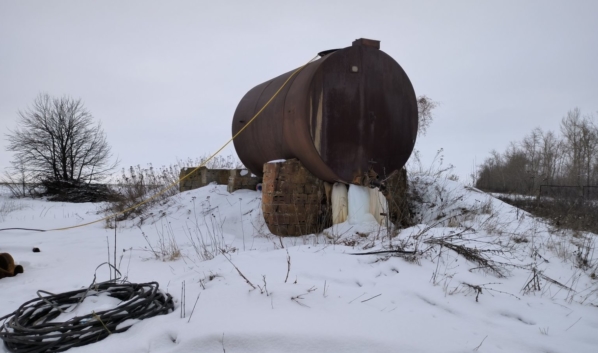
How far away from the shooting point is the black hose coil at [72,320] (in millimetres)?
2371

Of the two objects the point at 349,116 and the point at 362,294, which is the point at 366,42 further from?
the point at 362,294

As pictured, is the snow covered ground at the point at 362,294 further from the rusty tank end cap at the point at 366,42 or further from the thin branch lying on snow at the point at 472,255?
the rusty tank end cap at the point at 366,42

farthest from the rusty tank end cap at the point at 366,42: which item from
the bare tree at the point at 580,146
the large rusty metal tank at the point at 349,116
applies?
the bare tree at the point at 580,146

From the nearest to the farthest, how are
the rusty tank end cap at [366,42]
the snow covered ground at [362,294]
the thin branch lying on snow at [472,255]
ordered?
1. the snow covered ground at [362,294]
2. the thin branch lying on snow at [472,255]
3. the rusty tank end cap at [366,42]

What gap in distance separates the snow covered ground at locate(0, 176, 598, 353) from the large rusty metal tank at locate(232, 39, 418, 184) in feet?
3.84

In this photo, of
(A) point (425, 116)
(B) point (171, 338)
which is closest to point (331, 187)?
(B) point (171, 338)

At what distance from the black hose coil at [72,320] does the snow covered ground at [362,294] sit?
9 cm

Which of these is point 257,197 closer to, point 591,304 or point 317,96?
point 317,96

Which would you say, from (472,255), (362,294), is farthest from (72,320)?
(472,255)

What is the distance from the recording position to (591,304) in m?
3.26

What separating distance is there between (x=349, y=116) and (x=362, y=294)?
3.63 m

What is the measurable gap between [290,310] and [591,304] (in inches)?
97.4

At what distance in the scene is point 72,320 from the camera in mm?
2479

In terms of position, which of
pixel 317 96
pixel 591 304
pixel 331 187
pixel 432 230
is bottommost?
pixel 591 304
